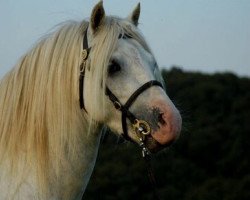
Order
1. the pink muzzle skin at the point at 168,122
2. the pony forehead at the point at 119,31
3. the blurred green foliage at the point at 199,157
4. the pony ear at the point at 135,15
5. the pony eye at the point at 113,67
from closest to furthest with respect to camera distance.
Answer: the pink muzzle skin at the point at 168,122 < the pony eye at the point at 113,67 < the pony forehead at the point at 119,31 < the pony ear at the point at 135,15 < the blurred green foliage at the point at 199,157

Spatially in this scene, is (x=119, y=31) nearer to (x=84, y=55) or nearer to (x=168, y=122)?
(x=84, y=55)

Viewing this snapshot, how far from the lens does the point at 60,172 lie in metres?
4.03

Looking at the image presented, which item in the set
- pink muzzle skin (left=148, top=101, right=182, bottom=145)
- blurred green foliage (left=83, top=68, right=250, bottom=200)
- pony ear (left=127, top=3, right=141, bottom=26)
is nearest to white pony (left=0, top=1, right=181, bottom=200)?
pink muzzle skin (left=148, top=101, right=182, bottom=145)

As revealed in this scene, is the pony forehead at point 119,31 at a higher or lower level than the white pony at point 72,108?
higher

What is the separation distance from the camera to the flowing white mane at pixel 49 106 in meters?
4.00

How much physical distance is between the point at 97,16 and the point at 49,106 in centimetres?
72

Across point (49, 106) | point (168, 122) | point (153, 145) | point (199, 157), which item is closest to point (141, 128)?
point (153, 145)

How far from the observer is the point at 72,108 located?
13.7ft

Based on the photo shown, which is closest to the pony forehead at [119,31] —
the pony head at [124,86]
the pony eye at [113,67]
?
the pony head at [124,86]

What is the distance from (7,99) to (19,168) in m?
0.49

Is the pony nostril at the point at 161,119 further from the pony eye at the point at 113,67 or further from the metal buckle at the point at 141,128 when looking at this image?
the pony eye at the point at 113,67

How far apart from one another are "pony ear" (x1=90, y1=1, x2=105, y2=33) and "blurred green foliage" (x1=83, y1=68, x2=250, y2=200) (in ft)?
51.7

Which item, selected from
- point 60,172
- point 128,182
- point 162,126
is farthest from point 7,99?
point 128,182

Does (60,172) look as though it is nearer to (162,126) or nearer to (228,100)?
(162,126)
